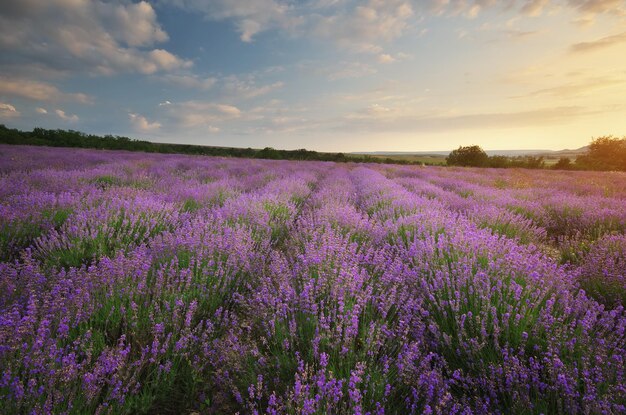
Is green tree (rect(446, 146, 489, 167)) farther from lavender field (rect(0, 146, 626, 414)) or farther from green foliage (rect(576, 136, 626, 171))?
lavender field (rect(0, 146, 626, 414))

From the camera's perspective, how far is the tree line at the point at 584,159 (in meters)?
28.4

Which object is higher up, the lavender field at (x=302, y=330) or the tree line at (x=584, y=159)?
the tree line at (x=584, y=159)

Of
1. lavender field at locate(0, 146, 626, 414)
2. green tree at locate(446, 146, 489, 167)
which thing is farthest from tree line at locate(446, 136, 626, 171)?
lavender field at locate(0, 146, 626, 414)

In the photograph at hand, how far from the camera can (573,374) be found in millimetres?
1402

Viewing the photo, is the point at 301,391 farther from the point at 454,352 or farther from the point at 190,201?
the point at 190,201

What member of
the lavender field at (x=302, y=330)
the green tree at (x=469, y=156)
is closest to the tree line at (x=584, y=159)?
the green tree at (x=469, y=156)

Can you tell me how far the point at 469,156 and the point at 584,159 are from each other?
438 inches

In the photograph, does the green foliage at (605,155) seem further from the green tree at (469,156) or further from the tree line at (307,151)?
the green tree at (469,156)

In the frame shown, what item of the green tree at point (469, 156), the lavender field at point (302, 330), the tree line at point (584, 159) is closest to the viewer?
the lavender field at point (302, 330)

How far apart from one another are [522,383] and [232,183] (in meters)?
7.21

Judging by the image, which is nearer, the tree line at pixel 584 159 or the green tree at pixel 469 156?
the tree line at pixel 584 159

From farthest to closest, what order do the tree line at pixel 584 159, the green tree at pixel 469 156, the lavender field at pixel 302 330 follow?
the green tree at pixel 469 156
the tree line at pixel 584 159
the lavender field at pixel 302 330

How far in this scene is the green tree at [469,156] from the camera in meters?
38.2

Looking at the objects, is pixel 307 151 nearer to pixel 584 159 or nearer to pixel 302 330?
pixel 584 159
